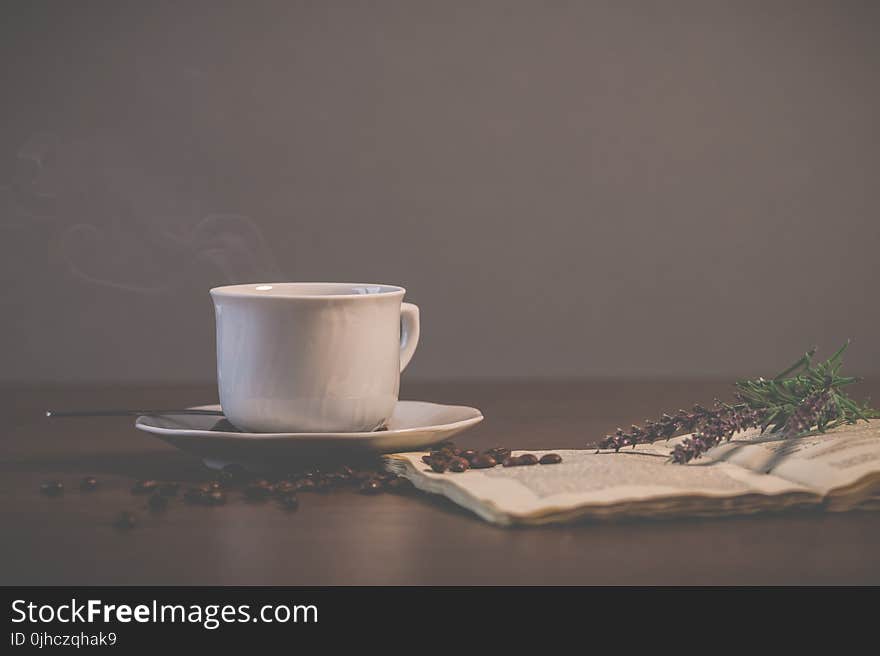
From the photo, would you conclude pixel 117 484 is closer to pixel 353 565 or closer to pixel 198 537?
pixel 198 537

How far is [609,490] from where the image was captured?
1.01 m

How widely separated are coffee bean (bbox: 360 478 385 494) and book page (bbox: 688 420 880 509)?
35 centimetres

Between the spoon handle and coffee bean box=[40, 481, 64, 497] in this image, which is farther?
the spoon handle

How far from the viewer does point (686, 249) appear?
2.55m

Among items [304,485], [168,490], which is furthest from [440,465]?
[168,490]

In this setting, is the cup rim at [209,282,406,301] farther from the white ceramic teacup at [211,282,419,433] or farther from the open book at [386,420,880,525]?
the open book at [386,420,880,525]

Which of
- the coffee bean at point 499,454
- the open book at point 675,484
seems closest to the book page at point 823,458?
the open book at point 675,484

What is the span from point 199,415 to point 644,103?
4.81 feet

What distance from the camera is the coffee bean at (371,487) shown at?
1133 mm

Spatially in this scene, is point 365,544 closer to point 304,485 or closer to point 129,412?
point 304,485

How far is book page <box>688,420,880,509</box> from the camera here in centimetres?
104

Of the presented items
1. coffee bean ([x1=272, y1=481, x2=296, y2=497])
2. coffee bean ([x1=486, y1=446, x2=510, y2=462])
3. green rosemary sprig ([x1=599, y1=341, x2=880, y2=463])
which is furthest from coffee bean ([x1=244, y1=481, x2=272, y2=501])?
green rosemary sprig ([x1=599, y1=341, x2=880, y2=463])

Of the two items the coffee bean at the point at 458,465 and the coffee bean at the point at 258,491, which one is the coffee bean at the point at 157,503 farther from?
the coffee bean at the point at 458,465

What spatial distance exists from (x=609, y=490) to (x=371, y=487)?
25 cm
